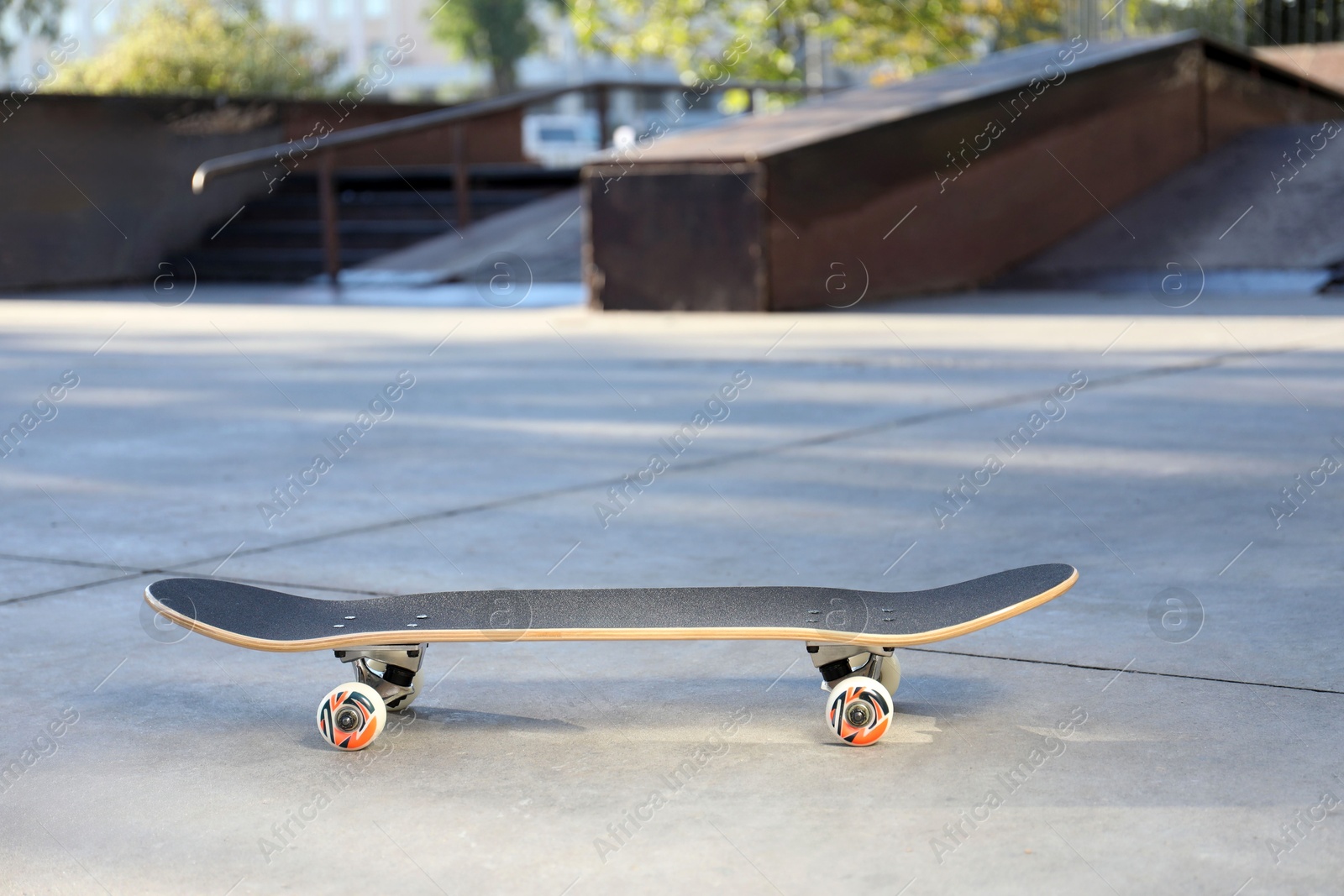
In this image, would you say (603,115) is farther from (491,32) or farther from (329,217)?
(491,32)

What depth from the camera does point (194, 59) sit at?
2367 centimetres

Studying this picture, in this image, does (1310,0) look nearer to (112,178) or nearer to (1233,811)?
(112,178)

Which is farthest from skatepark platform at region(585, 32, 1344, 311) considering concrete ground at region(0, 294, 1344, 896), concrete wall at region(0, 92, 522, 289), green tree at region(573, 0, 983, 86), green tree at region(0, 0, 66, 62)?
green tree at region(0, 0, 66, 62)

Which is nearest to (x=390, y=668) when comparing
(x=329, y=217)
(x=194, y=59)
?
(x=329, y=217)

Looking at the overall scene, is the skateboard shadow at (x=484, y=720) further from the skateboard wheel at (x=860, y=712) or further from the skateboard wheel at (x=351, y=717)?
the skateboard wheel at (x=860, y=712)

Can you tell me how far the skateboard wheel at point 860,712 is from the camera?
2.52 meters

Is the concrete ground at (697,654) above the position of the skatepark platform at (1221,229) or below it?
above

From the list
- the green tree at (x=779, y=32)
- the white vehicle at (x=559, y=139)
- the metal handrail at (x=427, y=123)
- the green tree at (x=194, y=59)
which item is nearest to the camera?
the metal handrail at (x=427, y=123)

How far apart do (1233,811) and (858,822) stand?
0.53 metres

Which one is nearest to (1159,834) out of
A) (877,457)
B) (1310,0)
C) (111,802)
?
(111,802)

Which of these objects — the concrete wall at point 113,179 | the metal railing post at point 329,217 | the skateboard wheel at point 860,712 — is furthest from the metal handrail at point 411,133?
the skateboard wheel at point 860,712

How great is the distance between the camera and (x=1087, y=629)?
3.21 metres

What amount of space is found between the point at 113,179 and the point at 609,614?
47.8 feet

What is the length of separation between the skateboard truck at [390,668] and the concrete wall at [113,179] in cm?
1363
